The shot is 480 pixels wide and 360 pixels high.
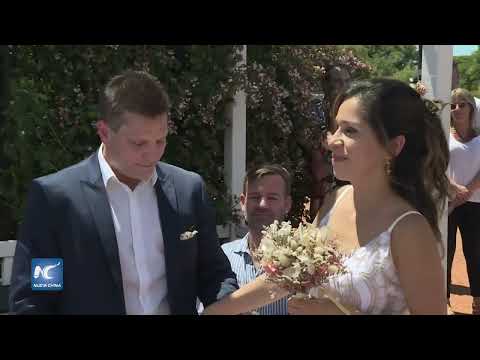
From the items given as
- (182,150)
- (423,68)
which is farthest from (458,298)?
(182,150)

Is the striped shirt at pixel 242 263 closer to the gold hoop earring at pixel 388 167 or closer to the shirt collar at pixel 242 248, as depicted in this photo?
the shirt collar at pixel 242 248

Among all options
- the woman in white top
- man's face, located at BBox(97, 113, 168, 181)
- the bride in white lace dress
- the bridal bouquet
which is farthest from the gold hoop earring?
the woman in white top

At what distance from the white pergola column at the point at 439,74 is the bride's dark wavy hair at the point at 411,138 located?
12.1 feet

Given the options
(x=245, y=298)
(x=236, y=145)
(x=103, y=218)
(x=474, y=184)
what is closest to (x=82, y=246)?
(x=103, y=218)

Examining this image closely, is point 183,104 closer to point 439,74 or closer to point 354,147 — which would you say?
point 439,74

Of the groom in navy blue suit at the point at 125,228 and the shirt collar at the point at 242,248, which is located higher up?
the groom in navy blue suit at the point at 125,228

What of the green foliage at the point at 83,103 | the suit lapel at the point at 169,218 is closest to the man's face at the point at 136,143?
the suit lapel at the point at 169,218

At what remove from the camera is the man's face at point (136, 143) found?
2.28 m

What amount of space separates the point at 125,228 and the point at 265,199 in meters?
1.50

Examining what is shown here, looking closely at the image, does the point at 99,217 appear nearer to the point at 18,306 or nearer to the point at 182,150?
the point at 18,306
